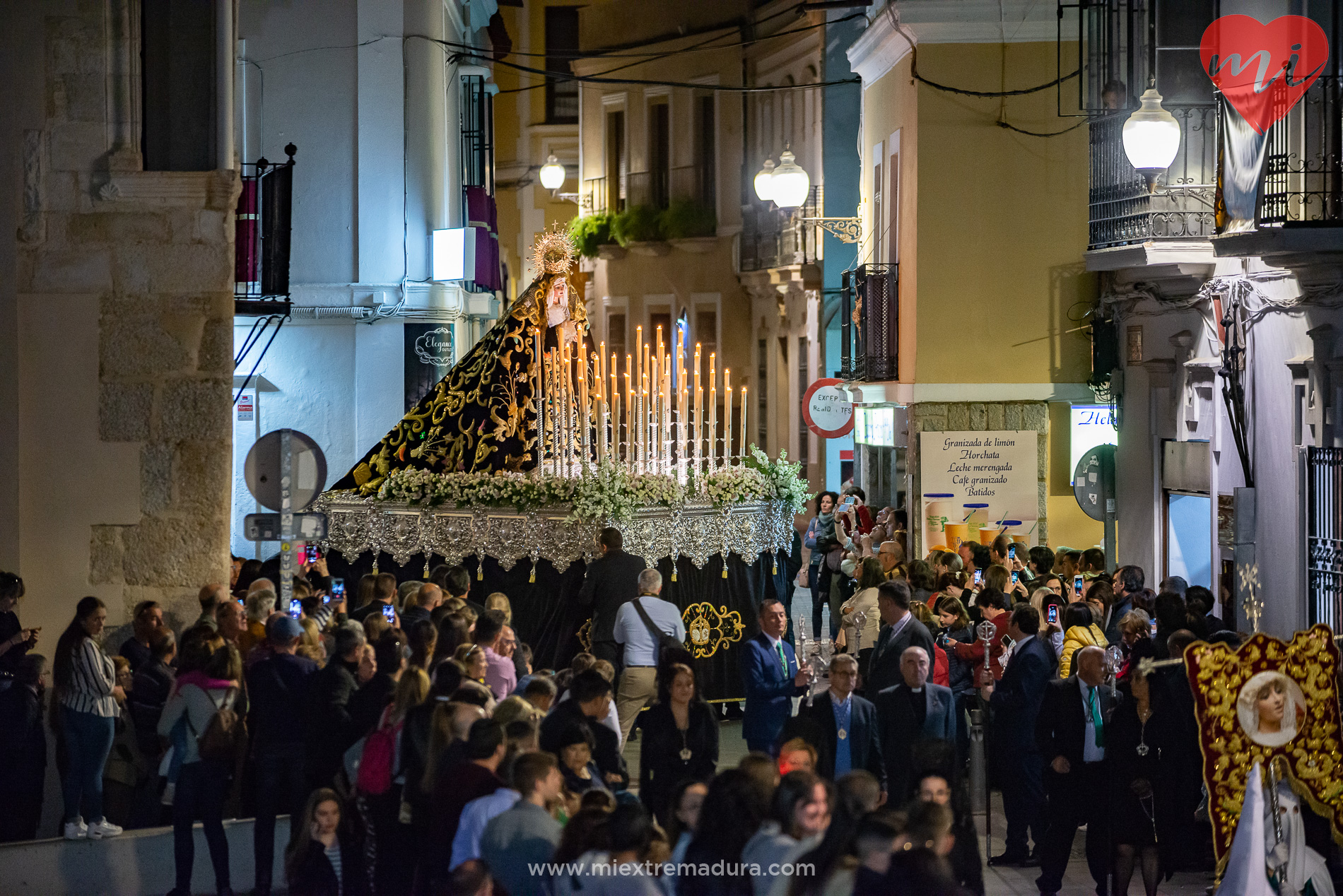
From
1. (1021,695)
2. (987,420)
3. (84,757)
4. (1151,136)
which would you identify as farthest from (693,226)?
(84,757)

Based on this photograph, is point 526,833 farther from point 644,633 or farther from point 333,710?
point 644,633

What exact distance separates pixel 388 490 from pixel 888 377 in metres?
6.34

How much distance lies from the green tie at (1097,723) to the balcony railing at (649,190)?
19713 millimetres

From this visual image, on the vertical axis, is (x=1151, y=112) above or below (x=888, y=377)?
above

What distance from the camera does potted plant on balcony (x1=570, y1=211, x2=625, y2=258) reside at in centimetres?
2962

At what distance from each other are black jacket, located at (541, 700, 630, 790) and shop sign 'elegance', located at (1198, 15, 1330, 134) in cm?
730

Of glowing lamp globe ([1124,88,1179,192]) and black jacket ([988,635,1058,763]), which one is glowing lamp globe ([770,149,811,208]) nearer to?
glowing lamp globe ([1124,88,1179,192])

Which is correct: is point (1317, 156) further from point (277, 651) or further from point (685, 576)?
point (277, 651)

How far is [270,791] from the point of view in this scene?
8.23 m

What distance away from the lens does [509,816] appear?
592cm

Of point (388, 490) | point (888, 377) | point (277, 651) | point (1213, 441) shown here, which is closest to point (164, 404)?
A: point (277, 651)

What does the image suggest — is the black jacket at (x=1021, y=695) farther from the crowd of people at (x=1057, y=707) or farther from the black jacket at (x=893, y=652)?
the black jacket at (x=893, y=652)

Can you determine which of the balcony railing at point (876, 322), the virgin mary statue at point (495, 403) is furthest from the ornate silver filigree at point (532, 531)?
the balcony railing at point (876, 322)

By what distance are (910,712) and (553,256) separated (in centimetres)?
772
